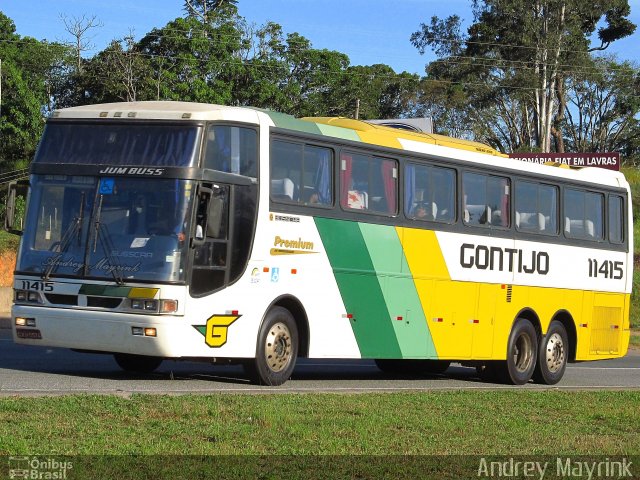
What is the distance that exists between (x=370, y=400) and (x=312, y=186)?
11.7 feet

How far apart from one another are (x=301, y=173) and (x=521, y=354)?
6.04 m

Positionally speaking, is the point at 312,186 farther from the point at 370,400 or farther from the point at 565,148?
the point at 565,148

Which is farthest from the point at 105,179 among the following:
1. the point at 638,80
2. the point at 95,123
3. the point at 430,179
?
the point at 638,80

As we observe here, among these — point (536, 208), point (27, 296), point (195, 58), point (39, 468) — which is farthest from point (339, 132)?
point (195, 58)

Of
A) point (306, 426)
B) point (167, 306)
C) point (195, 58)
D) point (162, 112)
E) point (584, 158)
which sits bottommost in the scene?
point (306, 426)

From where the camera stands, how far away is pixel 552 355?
20219 millimetres

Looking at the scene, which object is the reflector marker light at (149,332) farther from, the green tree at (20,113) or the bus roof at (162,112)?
the green tree at (20,113)

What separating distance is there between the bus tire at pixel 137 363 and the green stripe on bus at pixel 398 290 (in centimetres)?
330

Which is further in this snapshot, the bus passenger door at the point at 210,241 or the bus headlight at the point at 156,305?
the bus passenger door at the point at 210,241

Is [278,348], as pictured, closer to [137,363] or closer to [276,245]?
[276,245]

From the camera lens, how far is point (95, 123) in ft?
48.8

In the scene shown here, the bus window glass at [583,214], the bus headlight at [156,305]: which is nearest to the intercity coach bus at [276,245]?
the bus headlight at [156,305]

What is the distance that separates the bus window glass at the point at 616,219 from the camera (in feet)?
71.6

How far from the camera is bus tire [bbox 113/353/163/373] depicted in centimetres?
1633
